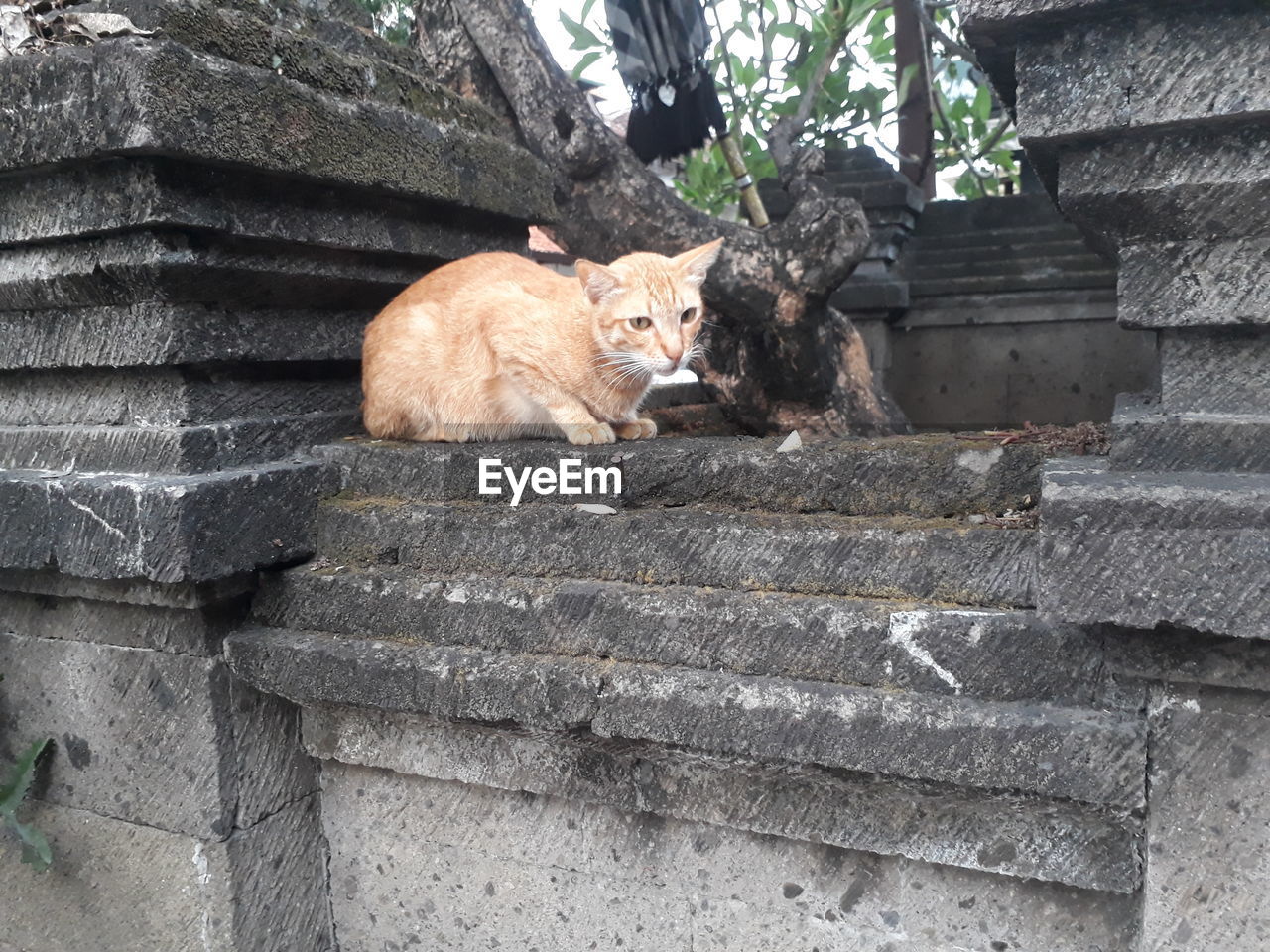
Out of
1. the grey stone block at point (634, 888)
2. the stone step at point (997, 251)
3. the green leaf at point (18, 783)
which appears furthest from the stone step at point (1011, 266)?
the green leaf at point (18, 783)

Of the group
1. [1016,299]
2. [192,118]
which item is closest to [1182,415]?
[192,118]

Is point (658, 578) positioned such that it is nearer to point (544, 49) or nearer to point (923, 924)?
point (923, 924)

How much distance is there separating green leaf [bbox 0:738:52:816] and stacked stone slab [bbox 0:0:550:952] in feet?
0.30

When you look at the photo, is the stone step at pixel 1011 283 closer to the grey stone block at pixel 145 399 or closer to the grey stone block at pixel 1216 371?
the grey stone block at pixel 1216 371

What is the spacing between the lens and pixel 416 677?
2.19 m

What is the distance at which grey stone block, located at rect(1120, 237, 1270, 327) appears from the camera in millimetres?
1618

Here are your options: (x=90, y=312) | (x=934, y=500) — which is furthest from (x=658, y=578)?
(x=90, y=312)

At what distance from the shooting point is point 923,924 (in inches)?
76.2

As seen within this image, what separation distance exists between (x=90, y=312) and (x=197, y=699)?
3.32 feet

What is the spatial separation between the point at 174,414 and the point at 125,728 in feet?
2.73

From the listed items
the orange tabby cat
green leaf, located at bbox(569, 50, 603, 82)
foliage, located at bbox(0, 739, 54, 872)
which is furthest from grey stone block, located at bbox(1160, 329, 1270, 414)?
green leaf, located at bbox(569, 50, 603, 82)

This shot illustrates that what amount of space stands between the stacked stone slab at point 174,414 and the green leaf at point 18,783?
9 cm

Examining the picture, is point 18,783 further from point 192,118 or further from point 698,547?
point 698,547

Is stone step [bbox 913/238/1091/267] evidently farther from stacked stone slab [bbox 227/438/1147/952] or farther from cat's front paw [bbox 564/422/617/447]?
stacked stone slab [bbox 227/438/1147/952]
